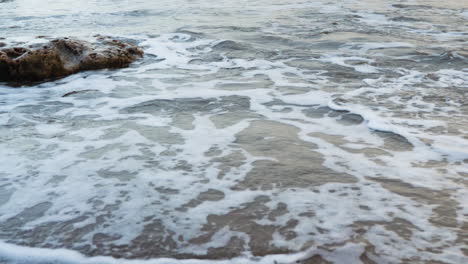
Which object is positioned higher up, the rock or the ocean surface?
the rock

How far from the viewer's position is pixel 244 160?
309cm

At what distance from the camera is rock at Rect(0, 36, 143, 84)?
5414mm

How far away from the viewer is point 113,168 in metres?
3.00

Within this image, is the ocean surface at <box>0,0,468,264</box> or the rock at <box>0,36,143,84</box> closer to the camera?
the ocean surface at <box>0,0,468,264</box>

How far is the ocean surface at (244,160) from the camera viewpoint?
7.00ft

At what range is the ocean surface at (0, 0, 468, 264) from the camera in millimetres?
2133

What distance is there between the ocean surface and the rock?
0.26 metres

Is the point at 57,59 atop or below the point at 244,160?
atop

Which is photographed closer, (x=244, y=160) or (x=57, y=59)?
(x=244, y=160)

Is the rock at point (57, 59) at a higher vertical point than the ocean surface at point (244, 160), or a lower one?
higher

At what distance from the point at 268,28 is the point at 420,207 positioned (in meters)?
7.18

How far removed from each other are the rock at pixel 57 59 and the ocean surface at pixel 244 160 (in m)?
0.26

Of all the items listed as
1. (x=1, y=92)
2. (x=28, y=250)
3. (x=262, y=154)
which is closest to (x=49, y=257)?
(x=28, y=250)

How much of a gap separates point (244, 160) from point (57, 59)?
3696 mm
